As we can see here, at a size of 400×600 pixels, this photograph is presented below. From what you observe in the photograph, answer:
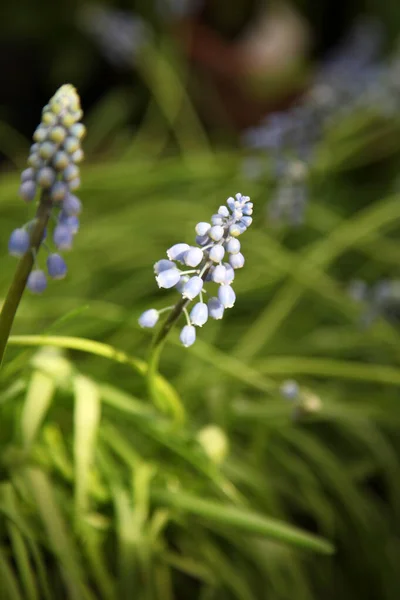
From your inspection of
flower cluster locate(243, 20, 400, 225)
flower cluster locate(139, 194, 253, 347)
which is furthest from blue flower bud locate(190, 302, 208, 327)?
flower cluster locate(243, 20, 400, 225)

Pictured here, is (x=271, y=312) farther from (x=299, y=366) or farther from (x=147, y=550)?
(x=147, y=550)

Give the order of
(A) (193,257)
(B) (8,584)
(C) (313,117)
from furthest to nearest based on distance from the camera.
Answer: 1. (C) (313,117)
2. (B) (8,584)
3. (A) (193,257)

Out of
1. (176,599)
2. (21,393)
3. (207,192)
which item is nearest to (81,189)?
(207,192)

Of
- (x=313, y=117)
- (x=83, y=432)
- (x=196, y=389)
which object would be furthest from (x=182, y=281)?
(x=313, y=117)

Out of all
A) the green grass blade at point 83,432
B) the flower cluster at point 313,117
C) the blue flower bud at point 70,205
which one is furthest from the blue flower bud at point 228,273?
the flower cluster at point 313,117

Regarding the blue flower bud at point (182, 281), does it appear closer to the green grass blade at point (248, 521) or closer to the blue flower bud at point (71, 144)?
the blue flower bud at point (71, 144)

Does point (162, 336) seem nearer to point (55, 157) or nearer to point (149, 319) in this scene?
point (149, 319)
